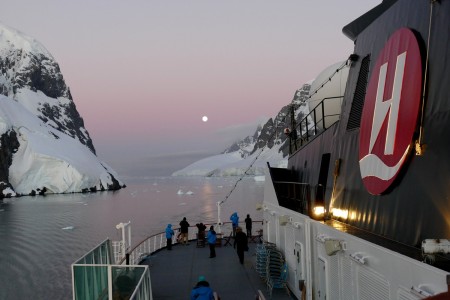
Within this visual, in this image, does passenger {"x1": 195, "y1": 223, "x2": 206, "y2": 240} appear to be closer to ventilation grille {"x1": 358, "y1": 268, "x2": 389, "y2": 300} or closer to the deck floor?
the deck floor

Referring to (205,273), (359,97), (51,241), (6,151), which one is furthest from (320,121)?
(6,151)

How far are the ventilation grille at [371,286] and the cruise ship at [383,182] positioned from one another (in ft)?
0.05

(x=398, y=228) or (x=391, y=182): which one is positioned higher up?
(x=391, y=182)

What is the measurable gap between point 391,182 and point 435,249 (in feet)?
6.05

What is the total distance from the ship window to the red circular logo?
0.78 metres

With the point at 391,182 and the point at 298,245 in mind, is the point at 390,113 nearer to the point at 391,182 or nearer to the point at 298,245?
the point at 391,182

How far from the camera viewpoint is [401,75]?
570 cm

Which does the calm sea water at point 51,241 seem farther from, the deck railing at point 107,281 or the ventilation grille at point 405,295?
the ventilation grille at point 405,295

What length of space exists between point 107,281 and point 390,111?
6.85 m

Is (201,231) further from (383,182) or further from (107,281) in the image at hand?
(383,182)

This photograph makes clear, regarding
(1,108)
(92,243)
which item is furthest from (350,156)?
(1,108)

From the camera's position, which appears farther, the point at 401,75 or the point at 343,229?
the point at 343,229

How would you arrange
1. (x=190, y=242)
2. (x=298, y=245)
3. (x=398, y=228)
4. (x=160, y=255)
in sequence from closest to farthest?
(x=398, y=228) < (x=298, y=245) < (x=160, y=255) < (x=190, y=242)

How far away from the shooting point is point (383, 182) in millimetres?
6043
